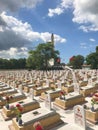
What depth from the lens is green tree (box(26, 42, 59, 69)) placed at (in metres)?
73.5

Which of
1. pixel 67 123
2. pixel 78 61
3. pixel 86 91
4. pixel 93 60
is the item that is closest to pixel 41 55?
pixel 93 60

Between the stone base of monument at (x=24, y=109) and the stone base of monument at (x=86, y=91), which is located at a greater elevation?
the stone base of monument at (x=86, y=91)

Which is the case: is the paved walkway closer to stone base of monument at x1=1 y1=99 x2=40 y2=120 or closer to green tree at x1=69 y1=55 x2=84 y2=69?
stone base of monument at x1=1 y1=99 x2=40 y2=120

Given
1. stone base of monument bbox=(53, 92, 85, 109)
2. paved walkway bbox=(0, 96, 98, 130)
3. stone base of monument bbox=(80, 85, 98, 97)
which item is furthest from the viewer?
stone base of monument bbox=(80, 85, 98, 97)

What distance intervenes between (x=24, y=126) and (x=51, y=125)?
1.67 meters

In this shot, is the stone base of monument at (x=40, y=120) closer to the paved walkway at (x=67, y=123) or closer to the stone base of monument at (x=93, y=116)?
the paved walkway at (x=67, y=123)

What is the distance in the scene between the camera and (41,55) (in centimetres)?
7488

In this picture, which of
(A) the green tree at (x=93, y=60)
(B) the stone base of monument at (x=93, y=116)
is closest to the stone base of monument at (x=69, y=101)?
(B) the stone base of monument at (x=93, y=116)

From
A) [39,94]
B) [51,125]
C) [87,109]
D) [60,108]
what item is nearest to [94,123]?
[87,109]

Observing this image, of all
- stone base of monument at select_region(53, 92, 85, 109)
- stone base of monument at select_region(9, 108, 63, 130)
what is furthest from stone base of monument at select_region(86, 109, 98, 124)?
stone base of monument at select_region(53, 92, 85, 109)

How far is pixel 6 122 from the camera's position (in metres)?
13.3

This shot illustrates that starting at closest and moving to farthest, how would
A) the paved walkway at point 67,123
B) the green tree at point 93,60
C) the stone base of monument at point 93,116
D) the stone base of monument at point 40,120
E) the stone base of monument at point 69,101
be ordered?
the stone base of monument at point 40,120 → the paved walkway at point 67,123 → the stone base of monument at point 93,116 → the stone base of monument at point 69,101 → the green tree at point 93,60

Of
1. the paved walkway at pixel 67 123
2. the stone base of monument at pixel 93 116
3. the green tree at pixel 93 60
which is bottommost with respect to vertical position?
the paved walkway at pixel 67 123

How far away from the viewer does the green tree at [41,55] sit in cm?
7350
